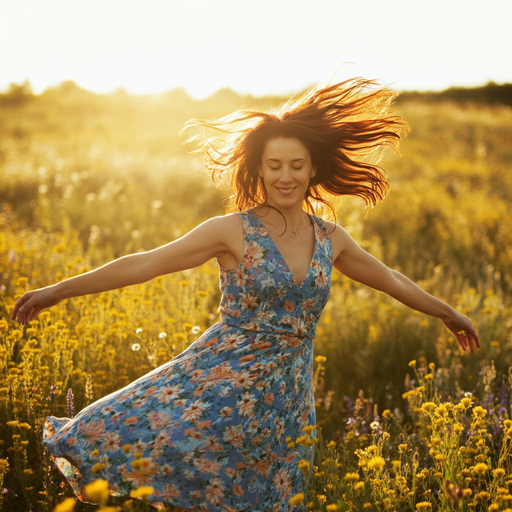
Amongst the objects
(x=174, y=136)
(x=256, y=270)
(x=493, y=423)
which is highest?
(x=174, y=136)

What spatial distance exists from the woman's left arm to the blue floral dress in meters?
0.22

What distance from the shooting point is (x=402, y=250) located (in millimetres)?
7656

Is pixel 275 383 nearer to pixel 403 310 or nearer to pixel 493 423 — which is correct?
pixel 493 423

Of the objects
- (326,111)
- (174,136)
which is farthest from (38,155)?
(326,111)

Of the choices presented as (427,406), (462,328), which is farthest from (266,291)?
(462,328)

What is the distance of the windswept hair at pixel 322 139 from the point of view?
255 cm

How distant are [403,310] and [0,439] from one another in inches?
138

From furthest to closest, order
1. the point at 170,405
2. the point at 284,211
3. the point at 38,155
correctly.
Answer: the point at 38,155 → the point at 284,211 → the point at 170,405

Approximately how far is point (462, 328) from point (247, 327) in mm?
1203

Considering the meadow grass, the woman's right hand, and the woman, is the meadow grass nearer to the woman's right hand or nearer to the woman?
the woman

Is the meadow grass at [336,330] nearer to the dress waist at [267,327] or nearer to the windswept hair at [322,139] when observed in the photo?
the dress waist at [267,327]

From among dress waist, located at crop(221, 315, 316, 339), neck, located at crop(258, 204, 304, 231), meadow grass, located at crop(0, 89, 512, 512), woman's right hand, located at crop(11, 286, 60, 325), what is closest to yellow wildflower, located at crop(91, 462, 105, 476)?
meadow grass, located at crop(0, 89, 512, 512)

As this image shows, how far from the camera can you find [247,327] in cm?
228

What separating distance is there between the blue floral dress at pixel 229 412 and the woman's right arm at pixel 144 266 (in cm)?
12
